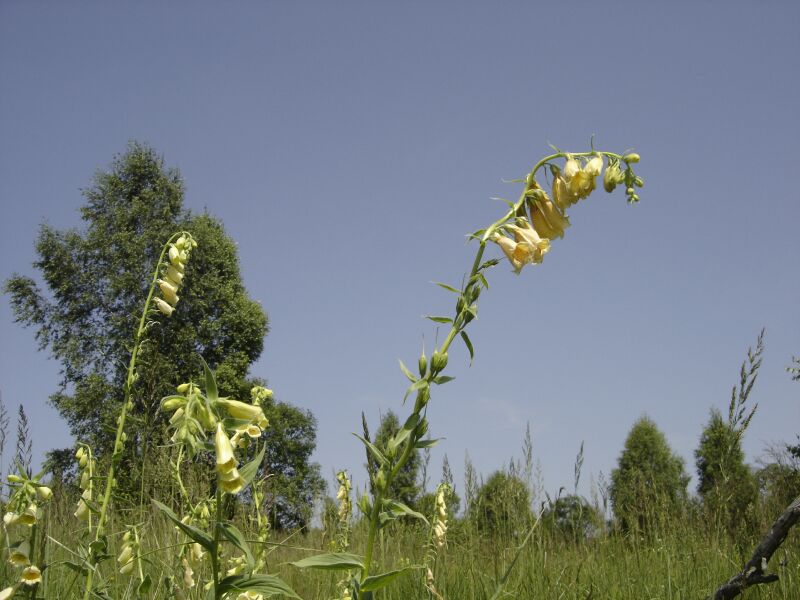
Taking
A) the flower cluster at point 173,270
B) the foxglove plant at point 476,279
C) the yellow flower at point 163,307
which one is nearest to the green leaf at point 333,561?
the foxglove plant at point 476,279

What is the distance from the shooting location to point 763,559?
1.78 metres

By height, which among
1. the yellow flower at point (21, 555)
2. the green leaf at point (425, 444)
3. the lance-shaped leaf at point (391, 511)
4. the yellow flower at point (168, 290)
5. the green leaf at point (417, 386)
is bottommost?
the yellow flower at point (21, 555)

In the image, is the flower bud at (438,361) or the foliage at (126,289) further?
the foliage at (126,289)

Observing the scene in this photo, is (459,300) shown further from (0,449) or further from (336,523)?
(336,523)

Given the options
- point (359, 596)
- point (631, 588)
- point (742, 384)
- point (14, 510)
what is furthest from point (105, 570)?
A: point (742, 384)

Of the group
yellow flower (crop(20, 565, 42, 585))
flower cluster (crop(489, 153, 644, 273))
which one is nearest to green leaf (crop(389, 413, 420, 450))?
flower cluster (crop(489, 153, 644, 273))

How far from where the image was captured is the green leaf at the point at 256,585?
1.15 metres

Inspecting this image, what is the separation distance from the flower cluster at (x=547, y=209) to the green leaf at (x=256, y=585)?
3.07ft

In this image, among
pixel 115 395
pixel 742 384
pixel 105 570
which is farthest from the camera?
pixel 115 395

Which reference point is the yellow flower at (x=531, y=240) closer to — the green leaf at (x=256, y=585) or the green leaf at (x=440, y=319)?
the green leaf at (x=440, y=319)

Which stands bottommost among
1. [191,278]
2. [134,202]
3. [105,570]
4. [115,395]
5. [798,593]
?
[798,593]

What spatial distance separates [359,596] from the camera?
1.33 metres

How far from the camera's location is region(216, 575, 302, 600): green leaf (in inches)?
45.3

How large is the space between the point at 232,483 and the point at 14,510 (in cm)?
89
